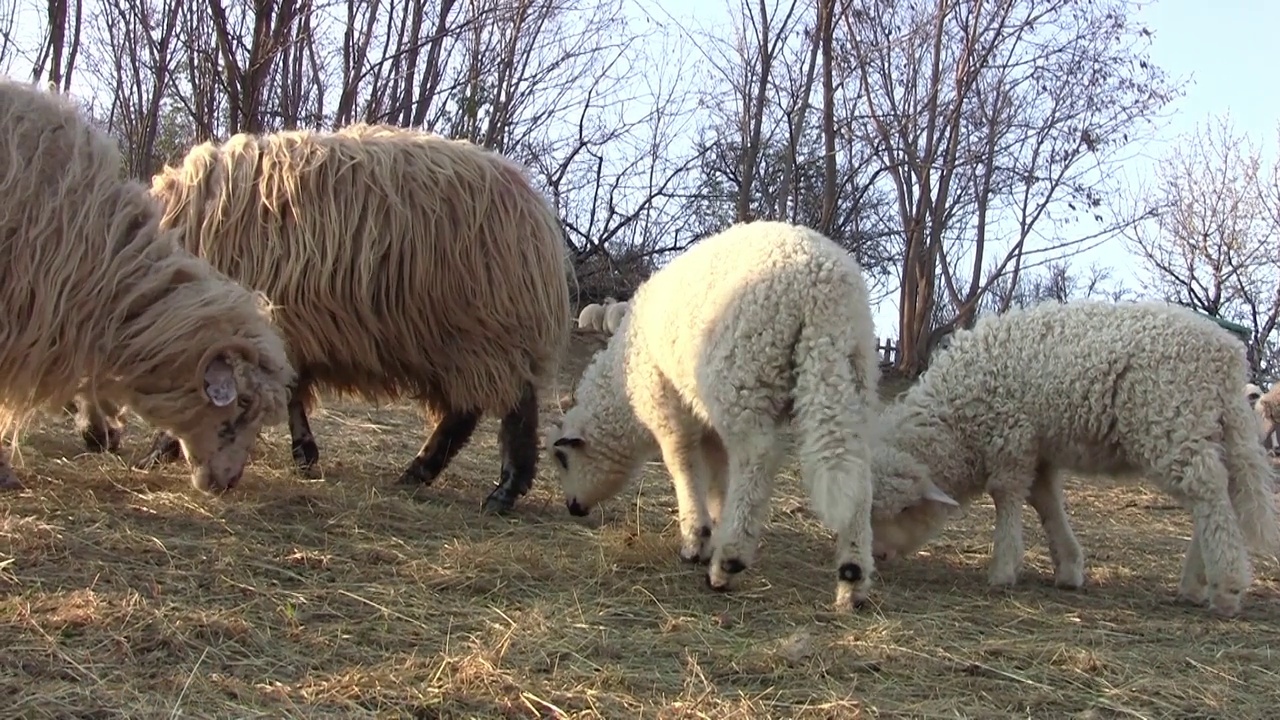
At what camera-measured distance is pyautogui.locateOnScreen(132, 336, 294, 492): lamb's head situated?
15.2ft

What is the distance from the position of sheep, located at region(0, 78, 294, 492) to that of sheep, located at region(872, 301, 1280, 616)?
2878 mm

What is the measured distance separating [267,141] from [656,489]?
2963 millimetres

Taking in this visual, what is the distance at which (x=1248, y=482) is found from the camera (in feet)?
16.8

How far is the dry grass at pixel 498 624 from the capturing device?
2928 mm

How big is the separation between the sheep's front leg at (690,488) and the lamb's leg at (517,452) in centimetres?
94

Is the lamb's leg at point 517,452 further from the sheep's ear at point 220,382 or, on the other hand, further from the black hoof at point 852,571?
the black hoof at point 852,571

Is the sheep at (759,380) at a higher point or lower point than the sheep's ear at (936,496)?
higher

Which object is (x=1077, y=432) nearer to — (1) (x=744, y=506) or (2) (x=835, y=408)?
(2) (x=835, y=408)

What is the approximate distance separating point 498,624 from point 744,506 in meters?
1.20

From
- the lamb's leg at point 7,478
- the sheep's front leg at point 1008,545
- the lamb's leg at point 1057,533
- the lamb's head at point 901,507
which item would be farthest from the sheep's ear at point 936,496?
the lamb's leg at point 7,478

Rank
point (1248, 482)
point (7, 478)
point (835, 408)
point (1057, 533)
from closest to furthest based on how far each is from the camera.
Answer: point (835, 408)
point (7, 478)
point (1248, 482)
point (1057, 533)

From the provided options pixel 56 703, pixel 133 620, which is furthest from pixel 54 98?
pixel 56 703

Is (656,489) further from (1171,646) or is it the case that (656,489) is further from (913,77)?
(913,77)

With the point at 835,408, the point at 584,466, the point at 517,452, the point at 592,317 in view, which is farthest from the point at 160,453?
the point at 592,317
